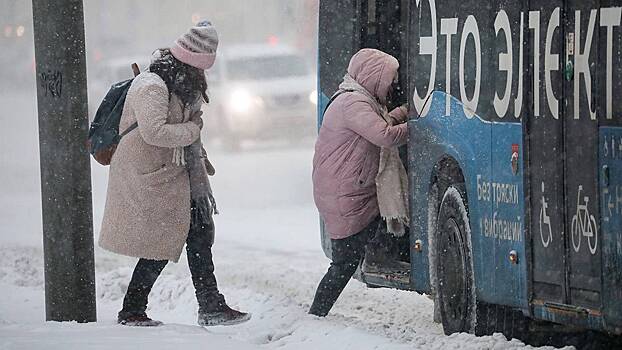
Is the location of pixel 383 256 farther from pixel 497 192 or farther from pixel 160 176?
pixel 497 192

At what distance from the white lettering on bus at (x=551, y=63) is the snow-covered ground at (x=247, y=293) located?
1.19 meters

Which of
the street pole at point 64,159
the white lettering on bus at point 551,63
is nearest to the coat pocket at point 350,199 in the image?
the street pole at point 64,159

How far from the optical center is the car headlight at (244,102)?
89.8 feet

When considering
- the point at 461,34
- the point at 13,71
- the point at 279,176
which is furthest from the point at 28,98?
the point at 461,34

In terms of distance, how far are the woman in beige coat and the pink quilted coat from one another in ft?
2.20

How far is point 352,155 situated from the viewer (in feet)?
29.3

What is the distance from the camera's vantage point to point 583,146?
714cm

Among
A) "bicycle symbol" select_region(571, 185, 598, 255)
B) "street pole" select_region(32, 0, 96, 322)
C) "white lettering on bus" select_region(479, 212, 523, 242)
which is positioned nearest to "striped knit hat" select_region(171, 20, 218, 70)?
"street pole" select_region(32, 0, 96, 322)

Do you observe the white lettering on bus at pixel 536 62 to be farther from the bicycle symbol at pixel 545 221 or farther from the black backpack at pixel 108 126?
the black backpack at pixel 108 126

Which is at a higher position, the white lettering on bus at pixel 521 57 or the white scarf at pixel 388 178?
the white lettering on bus at pixel 521 57

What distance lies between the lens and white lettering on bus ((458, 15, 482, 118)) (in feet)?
27.0

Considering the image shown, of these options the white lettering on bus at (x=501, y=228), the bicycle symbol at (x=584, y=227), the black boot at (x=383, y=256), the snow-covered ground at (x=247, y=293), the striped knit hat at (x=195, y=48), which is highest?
the striped knit hat at (x=195, y=48)

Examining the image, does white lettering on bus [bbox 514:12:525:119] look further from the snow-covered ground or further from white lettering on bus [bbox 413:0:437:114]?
white lettering on bus [bbox 413:0:437:114]

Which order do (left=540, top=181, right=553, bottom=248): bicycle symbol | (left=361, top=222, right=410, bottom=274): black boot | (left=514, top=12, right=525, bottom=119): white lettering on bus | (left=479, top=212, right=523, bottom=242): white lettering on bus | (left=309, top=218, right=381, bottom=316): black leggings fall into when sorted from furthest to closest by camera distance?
(left=361, top=222, right=410, bottom=274): black boot
(left=309, top=218, right=381, bottom=316): black leggings
(left=479, top=212, right=523, bottom=242): white lettering on bus
(left=514, top=12, right=525, bottom=119): white lettering on bus
(left=540, top=181, right=553, bottom=248): bicycle symbol
